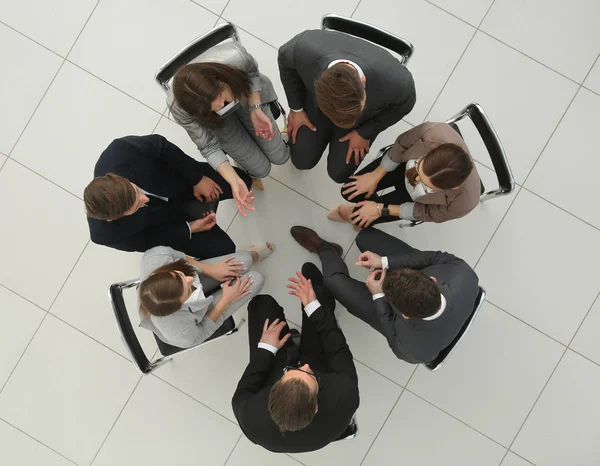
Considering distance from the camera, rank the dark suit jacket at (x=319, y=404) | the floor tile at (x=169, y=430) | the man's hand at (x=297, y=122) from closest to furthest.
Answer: the dark suit jacket at (x=319, y=404), the man's hand at (x=297, y=122), the floor tile at (x=169, y=430)

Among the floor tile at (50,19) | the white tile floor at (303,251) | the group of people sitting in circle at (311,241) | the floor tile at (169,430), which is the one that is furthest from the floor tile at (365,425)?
the floor tile at (50,19)

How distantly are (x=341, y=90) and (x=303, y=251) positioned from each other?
1155 millimetres

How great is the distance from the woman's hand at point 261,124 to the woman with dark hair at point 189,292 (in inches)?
23.5

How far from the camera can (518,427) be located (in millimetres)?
2445

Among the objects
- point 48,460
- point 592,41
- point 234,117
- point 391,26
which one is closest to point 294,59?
point 234,117

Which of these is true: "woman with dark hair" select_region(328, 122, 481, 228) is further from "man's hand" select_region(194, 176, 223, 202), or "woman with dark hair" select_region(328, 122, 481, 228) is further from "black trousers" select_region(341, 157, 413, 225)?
"man's hand" select_region(194, 176, 223, 202)

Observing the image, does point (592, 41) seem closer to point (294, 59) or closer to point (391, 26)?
point (391, 26)

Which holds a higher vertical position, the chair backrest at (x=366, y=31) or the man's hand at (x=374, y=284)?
the chair backrest at (x=366, y=31)

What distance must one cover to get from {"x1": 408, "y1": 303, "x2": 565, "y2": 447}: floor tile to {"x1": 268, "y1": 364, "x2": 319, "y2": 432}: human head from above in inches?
41.1

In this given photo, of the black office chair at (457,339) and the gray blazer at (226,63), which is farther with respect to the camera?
the black office chair at (457,339)

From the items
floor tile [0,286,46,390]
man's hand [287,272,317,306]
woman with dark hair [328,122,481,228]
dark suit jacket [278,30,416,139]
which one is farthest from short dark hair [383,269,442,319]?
floor tile [0,286,46,390]

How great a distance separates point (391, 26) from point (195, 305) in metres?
1.91

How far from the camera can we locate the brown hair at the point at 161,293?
1598 mm

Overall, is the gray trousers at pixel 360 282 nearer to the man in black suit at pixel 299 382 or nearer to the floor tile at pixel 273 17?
the man in black suit at pixel 299 382
